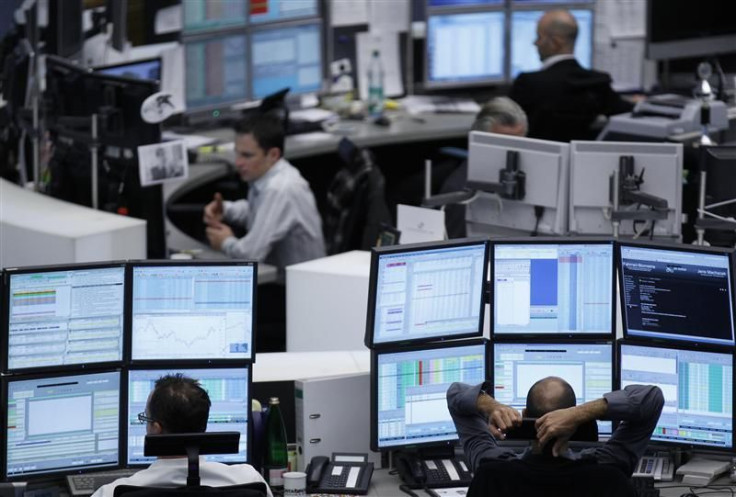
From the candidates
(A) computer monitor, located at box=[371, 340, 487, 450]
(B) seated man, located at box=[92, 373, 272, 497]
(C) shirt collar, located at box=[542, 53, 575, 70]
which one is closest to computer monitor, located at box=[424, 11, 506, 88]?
(C) shirt collar, located at box=[542, 53, 575, 70]

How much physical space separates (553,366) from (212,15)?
4265mm

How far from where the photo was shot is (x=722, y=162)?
4.86 meters

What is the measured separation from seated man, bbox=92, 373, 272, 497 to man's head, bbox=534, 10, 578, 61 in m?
4.74

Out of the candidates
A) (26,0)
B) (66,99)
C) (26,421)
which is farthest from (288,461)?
(26,0)

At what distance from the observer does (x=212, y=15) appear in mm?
7473

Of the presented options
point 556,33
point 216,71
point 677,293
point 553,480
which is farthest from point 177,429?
point 556,33

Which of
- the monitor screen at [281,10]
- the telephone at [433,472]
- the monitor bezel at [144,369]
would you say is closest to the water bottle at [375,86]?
the monitor screen at [281,10]

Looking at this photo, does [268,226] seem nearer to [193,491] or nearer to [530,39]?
[193,491]

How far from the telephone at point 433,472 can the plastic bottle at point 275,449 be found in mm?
324

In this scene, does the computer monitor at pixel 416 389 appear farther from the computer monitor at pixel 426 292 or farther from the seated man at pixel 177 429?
the seated man at pixel 177 429

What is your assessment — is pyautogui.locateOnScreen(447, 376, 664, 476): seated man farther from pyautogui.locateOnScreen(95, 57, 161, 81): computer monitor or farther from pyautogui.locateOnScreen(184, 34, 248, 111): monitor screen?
pyautogui.locateOnScreen(184, 34, 248, 111): monitor screen

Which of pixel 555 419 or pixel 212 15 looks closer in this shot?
pixel 555 419

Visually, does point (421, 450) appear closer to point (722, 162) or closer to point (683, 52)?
point (722, 162)

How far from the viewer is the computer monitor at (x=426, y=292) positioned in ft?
11.9
